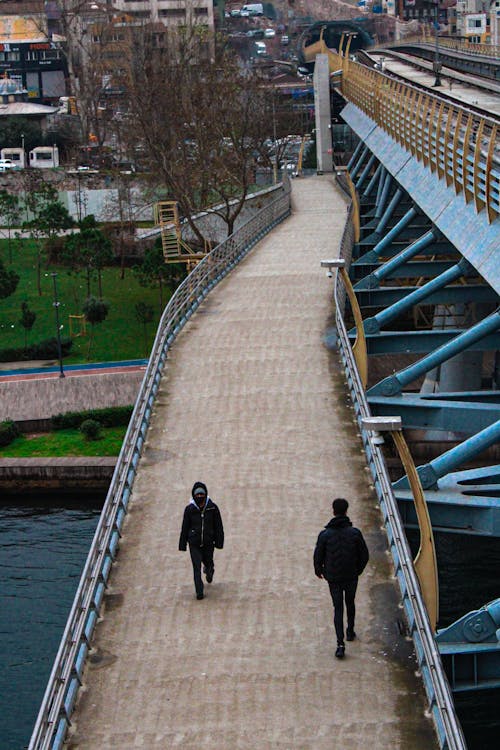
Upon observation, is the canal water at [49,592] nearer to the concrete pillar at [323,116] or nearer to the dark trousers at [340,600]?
the dark trousers at [340,600]

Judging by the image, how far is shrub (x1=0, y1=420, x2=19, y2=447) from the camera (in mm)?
40344

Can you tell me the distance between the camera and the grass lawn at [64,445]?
39.2 meters

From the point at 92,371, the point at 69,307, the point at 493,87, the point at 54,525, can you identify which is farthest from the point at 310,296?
the point at 69,307

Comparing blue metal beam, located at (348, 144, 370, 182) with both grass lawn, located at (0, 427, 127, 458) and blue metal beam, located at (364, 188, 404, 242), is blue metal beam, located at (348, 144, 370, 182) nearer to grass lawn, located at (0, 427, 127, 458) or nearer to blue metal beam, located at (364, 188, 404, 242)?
blue metal beam, located at (364, 188, 404, 242)

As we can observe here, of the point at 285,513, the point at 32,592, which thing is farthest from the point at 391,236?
the point at 285,513

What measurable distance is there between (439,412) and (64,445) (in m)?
19.5

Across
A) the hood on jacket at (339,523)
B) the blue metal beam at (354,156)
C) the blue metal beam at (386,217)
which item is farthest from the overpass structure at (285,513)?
the blue metal beam at (354,156)

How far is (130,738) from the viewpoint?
12977mm

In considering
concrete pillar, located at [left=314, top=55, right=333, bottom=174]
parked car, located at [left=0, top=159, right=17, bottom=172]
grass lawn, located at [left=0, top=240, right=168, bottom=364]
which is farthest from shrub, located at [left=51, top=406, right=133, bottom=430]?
parked car, located at [left=0, top=159, right=17, bottom=172]

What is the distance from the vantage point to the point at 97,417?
136 ft

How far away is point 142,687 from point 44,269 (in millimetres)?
53769

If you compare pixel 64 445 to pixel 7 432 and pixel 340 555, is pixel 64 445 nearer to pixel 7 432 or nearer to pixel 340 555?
pixel 7 432

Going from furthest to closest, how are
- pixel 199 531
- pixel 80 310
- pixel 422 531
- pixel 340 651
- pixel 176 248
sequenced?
1. pixel 80 310
2. pixel 176 248
3. pixel 199 531
4. pixel 422 531
5. pixel 340 651

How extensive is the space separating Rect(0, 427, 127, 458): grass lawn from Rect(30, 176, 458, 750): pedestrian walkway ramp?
12695 mm
